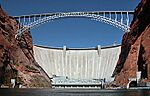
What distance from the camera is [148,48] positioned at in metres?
83.6

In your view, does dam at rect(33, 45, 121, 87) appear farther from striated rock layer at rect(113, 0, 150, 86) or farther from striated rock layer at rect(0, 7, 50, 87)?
striated rock layer at rect(113, 0, 150, 86)

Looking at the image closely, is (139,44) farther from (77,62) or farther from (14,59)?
(77,62)

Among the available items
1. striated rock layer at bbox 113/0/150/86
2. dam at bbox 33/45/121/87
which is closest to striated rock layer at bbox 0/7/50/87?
dam at bbox 33/45/121/87

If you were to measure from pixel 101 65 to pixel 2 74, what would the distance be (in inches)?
2876

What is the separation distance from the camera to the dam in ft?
500

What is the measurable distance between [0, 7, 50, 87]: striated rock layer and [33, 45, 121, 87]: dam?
22035 mm

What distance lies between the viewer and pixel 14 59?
111 m

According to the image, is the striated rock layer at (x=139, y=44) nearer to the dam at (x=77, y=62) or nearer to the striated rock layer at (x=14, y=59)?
the striated rock layer at (x=14, y=59)

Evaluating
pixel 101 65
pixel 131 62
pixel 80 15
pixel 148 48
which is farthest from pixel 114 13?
pixel 101 65

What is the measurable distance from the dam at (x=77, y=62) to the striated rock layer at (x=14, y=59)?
2203 centimetres

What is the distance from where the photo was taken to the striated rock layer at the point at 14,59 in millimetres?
95750

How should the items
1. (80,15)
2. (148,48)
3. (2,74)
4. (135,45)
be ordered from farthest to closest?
(80,15)
(135,45)
(2,74)
(148,48)

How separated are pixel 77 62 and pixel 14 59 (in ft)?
177

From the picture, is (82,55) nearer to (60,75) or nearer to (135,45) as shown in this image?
(60,75)
